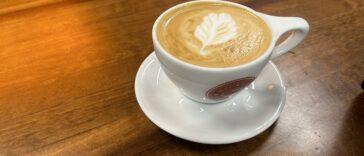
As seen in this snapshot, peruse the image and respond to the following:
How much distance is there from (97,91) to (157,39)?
155mm

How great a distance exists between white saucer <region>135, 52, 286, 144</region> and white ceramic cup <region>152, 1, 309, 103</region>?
0.08 ft

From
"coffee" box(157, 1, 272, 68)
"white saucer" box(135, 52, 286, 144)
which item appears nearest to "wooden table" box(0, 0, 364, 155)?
"white saucer" box(135, 52, 286, 144)

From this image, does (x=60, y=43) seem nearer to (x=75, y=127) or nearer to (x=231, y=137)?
(x=75, y=127)

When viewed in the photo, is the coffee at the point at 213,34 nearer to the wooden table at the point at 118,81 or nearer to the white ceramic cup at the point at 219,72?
the white ceramic cup at the point at 219,72

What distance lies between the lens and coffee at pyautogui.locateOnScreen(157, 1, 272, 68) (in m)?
0.53

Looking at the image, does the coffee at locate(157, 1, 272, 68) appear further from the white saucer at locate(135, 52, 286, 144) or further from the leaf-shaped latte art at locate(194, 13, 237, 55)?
the white saucer at locate(135, 52, 286, 144)

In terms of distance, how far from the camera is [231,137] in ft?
1.71

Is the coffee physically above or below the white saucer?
above

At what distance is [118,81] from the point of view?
24.9 inches

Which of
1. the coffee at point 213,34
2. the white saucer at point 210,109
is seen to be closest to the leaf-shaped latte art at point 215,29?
the coffee at point 213,34

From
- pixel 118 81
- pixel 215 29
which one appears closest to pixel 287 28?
pixel 215 29

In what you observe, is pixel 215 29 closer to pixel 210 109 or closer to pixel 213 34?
pixel 213 34

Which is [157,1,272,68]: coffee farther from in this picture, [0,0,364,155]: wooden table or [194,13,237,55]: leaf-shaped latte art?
[0,0,364,155]: wooden table

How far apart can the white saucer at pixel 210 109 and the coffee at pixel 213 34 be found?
10 centimetres
